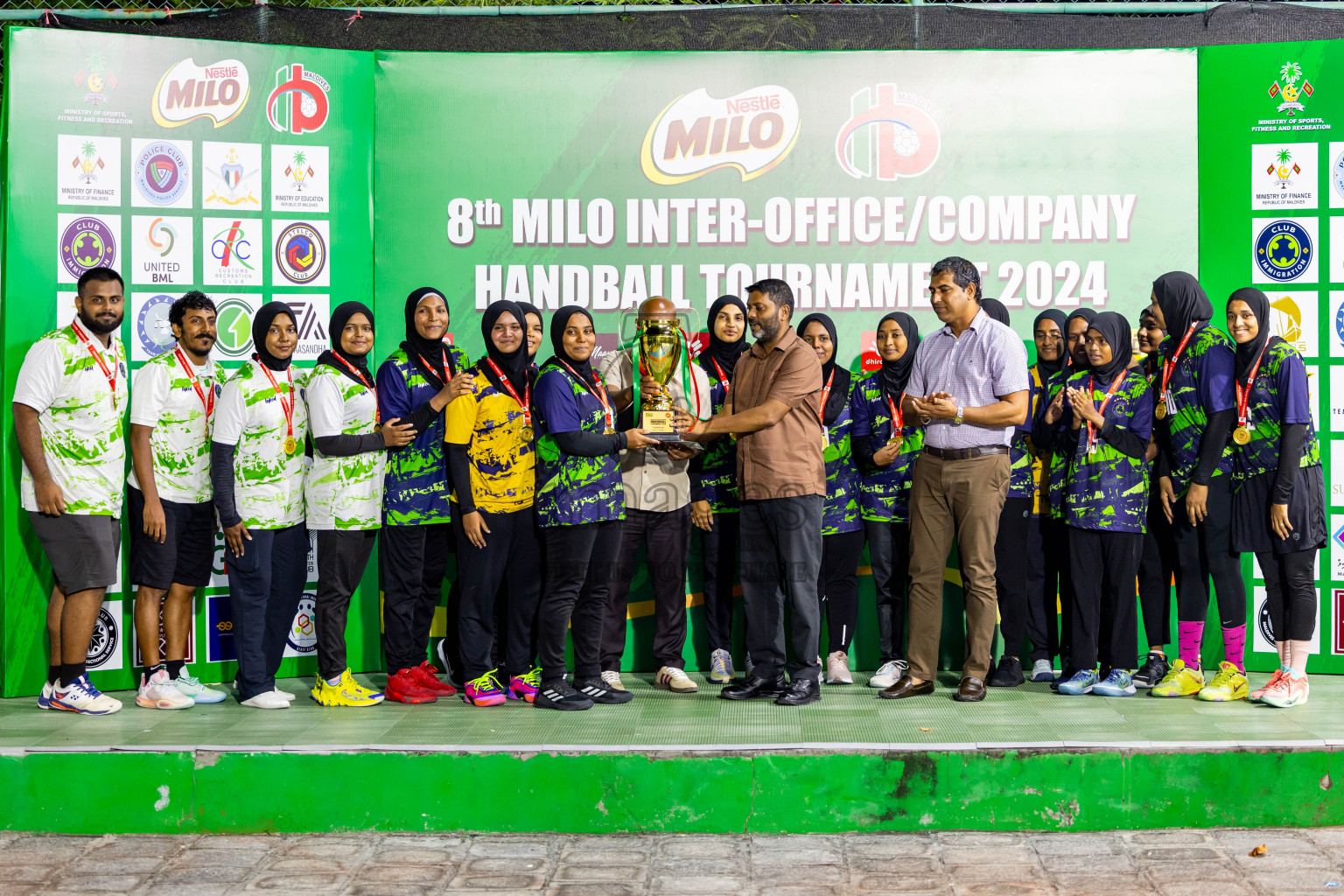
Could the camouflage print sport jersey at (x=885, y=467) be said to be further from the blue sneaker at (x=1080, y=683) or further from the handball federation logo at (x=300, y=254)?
the handball federation logo at (x=300, y=254)

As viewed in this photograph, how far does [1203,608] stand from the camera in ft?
15.1

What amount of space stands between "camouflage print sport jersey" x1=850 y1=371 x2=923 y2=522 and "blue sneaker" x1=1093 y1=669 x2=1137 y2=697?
1068 mm

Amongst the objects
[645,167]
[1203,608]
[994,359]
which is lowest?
[1203,608]

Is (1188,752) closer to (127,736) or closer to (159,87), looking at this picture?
(127,736)

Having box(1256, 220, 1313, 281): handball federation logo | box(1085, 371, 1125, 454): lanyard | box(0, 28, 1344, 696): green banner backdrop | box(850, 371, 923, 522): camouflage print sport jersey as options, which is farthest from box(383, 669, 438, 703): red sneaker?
box(1256, 220, 1313, 281): handball federation logo

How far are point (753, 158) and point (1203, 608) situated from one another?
290cm

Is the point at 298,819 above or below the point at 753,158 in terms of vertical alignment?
below

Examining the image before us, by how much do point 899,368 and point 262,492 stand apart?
2780 millimetres

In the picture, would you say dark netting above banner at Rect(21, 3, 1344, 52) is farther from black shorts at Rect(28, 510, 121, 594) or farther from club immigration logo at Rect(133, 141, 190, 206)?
black shorts at Rect(28, 510, 121, 594)

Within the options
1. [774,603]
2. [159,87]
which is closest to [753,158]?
[774,603]

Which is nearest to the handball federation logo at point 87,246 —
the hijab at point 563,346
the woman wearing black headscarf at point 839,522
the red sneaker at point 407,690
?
the hijab at point 563,346

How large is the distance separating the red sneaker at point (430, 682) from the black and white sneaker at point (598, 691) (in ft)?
1.86

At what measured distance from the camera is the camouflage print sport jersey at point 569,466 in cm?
425

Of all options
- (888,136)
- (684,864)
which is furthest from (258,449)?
(888,136)
